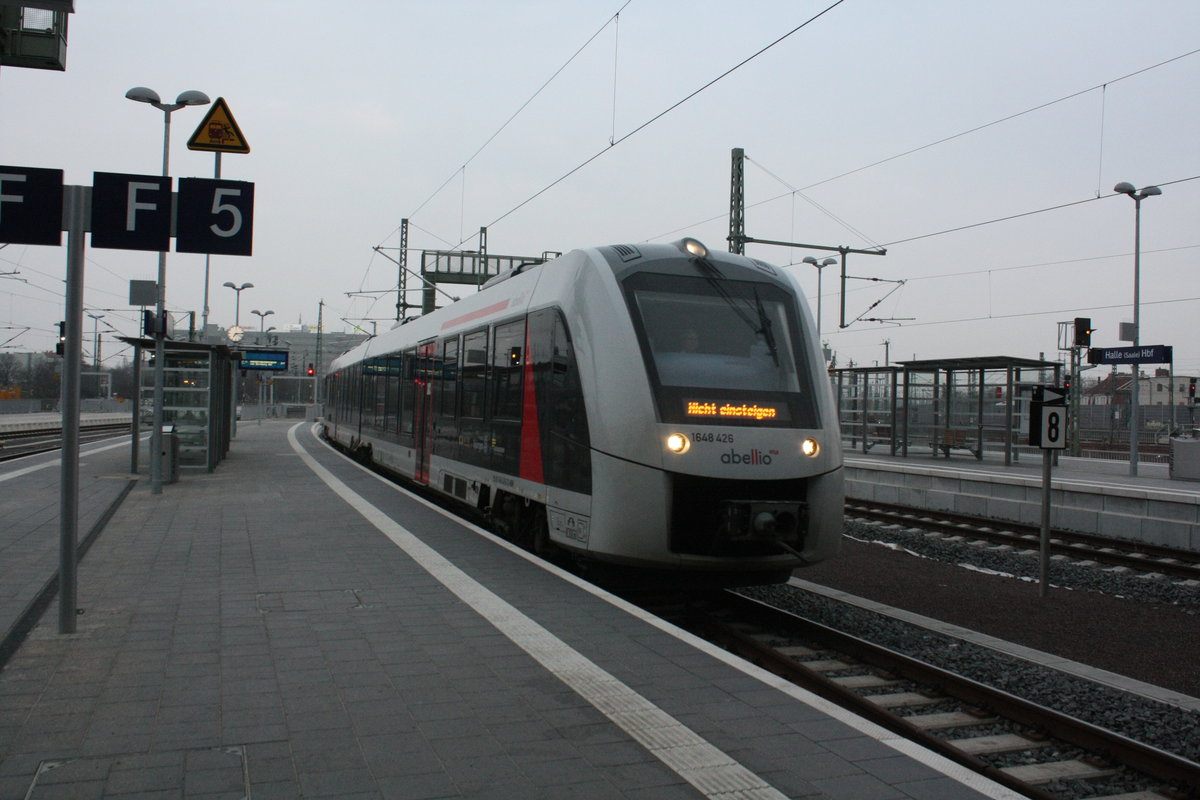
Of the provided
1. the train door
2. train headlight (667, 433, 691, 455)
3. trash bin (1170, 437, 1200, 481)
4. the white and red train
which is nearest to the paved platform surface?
the white and red train

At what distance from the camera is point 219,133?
10836mm

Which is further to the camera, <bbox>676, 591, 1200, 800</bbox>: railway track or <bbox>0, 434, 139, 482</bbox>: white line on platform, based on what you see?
<bbox>0, 434, 139, 482</bbox>: white line on platform

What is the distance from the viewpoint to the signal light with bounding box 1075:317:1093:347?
23812mm

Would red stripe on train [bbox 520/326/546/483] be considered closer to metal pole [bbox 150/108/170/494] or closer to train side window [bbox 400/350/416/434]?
train side window [bbox 400/350/416/434]

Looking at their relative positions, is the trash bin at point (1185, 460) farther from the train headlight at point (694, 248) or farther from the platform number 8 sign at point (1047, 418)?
the train headlight at point (694, 248)

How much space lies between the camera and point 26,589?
23.3ft

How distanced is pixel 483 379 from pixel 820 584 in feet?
14.3

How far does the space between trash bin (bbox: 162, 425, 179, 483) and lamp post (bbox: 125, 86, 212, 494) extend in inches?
11.3

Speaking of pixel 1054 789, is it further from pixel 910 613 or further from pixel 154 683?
pixel 154 683

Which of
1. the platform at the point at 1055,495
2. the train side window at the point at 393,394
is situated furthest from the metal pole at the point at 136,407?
the platform at the point at 1055,495

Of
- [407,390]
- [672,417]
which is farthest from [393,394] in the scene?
[672,417]

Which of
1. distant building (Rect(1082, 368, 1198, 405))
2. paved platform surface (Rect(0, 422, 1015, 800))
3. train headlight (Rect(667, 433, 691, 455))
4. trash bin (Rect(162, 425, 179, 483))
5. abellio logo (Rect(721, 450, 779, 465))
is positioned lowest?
paved platform surface (Rect(0, 422, 1015, 800))

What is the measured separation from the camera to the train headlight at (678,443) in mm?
7555

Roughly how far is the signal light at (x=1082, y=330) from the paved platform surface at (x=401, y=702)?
65.7 ft
